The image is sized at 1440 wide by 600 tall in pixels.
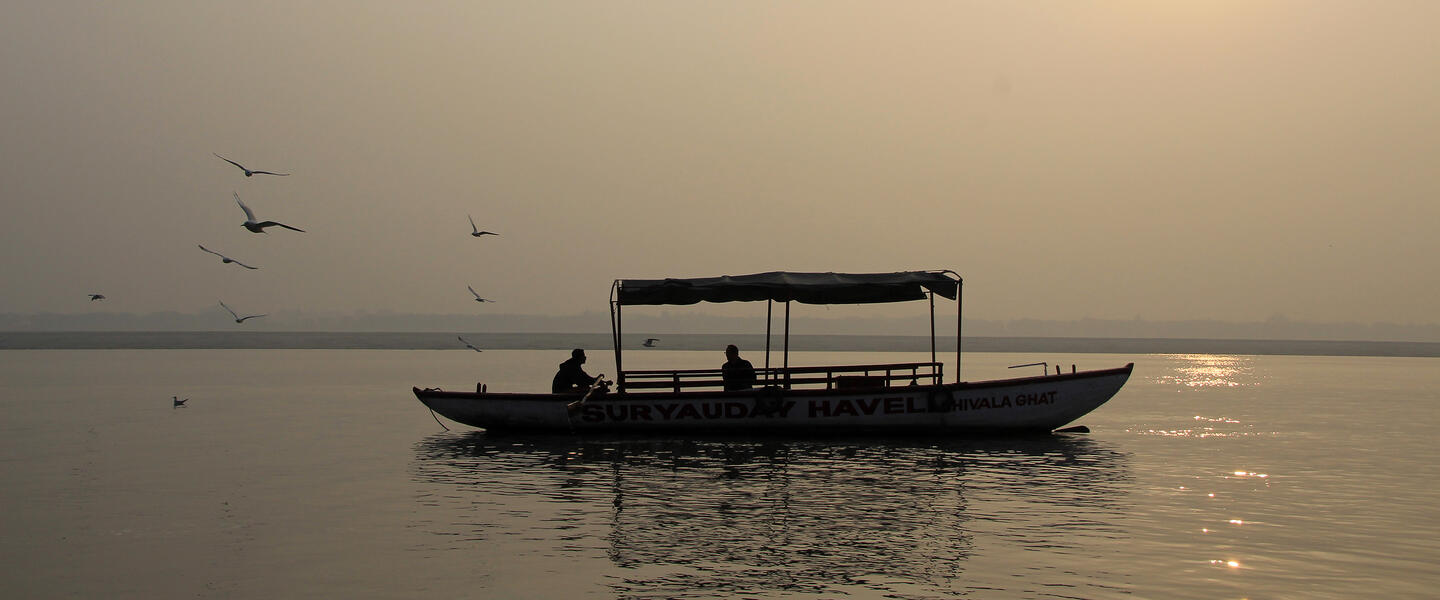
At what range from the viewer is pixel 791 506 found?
14.0m

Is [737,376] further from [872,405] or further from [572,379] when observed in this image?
[572,379]

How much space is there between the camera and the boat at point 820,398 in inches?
840

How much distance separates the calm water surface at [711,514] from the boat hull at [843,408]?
0.46 m

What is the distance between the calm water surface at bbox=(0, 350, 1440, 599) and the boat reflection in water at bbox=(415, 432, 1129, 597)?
0.05m

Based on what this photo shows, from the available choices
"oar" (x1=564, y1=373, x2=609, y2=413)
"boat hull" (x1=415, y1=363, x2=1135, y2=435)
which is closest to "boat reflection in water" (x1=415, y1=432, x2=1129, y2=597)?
"boat hull" (x1=415, y1=363, x2=1135, y2=435)

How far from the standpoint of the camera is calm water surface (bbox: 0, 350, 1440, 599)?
10133 mm

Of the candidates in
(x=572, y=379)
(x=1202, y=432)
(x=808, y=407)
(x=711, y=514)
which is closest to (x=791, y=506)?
(x=711, y=514)

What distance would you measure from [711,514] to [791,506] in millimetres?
1096

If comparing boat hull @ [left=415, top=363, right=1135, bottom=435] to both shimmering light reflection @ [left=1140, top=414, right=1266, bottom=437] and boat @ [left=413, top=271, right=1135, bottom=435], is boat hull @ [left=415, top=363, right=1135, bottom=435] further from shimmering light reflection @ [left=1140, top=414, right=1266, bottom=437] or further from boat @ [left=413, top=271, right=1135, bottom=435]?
shimmering light reflection @ [left=1140, top=414, right=1266, bottom=437]

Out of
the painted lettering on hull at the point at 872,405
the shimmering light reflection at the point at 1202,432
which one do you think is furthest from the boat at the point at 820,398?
the shimmering light reflection at the point at 1202,432

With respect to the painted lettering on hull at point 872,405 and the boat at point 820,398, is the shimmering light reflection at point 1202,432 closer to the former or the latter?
the boat at point 820,398

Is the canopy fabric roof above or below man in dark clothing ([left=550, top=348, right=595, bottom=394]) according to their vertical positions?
above

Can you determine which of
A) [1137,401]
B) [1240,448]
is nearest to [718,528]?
[1240,448]

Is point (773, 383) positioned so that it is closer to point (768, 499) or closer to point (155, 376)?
point (768, 499)
